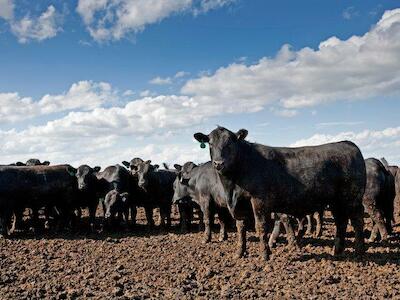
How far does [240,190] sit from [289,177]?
1.11 meters

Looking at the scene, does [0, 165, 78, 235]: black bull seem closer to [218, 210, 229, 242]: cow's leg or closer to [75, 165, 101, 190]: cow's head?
[75, 165, 101, 190]: cow's head

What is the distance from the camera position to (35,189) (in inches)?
607

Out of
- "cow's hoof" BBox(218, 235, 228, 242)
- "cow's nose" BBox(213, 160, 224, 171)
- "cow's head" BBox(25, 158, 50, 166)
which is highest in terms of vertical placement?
"cow's head" BBox(25, 158, 50, 166)

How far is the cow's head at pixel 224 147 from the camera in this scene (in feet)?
32.5

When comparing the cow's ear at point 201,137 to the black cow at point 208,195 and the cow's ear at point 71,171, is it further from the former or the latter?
the cow's ear at point 71,171

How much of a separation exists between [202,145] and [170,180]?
8.22m

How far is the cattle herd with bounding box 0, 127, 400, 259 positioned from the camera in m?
10.1

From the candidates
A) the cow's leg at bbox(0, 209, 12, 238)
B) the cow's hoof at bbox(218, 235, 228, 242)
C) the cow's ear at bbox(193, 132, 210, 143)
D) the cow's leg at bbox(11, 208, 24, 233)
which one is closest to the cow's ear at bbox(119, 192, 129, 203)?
the cow's leg at bbox(11, 208, 24, 233)

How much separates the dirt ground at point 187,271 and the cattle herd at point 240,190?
2.27 feet

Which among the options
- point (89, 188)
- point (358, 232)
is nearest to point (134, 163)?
point (89, 188)

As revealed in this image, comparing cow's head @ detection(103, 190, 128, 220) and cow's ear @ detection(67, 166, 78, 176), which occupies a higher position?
cow's ear @ detection(67, 166, 78, 176)

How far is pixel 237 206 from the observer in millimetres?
10445

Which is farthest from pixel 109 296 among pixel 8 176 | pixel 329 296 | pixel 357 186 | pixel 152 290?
pixel 8 176

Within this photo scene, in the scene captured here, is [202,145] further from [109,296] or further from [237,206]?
[109,296]
